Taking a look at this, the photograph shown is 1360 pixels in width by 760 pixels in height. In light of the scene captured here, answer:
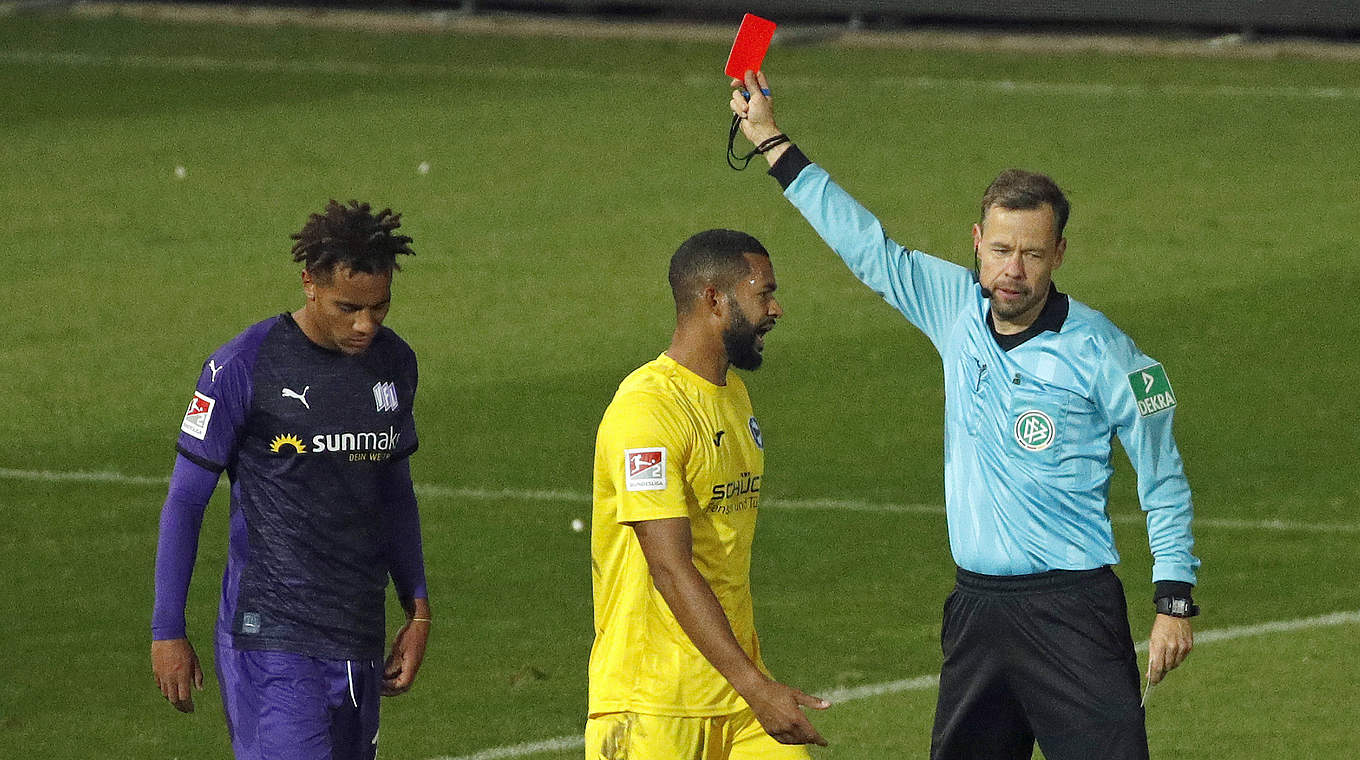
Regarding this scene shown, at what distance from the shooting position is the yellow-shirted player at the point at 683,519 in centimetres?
588

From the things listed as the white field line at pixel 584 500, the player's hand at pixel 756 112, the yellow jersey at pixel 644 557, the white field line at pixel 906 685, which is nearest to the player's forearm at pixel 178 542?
the yellow jersey at pixel 644 557

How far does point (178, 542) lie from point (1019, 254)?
2328 mm

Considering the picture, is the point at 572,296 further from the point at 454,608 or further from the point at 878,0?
the point at 878,0

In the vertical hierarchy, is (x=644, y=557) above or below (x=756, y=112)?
below

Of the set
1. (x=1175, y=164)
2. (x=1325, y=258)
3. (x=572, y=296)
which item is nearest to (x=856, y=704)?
(x=572, y=296)

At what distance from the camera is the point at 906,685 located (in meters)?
9.60

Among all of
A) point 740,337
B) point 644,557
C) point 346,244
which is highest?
point 346,244

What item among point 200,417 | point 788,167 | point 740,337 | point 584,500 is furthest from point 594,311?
point 740,337

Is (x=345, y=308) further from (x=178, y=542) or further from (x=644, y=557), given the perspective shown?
(x=644, y=557)

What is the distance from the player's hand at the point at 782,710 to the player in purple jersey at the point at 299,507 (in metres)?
1.26

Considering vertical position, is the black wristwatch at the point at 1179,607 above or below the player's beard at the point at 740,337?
below

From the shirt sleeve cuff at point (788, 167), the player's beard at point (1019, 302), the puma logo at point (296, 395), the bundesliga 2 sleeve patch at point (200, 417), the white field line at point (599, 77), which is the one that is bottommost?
the bundesliga 2 sleeve patch at point (200, 417)

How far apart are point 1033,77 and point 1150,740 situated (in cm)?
1622

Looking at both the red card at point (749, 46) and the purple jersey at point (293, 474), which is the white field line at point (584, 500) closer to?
the red card at point (749, 46)
